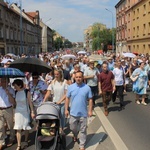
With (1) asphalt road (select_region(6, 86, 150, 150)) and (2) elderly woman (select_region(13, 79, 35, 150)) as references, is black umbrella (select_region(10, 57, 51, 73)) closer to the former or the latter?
(2) elderly woman (select_region(13, 79, 35, 150))

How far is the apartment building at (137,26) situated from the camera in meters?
42.5

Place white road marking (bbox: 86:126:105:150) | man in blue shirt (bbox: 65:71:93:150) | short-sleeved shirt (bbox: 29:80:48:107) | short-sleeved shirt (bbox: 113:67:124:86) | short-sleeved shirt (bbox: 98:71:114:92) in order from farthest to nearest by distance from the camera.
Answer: short-sleeved shirt (bbox: 113:67:124:86)
short-sleeved shirt (bbox: 98:71:114:92)
short-sleeved shirt (bbox: 29:80:48:107)
white road marking (bbox: 86:126:105:150)
man in blue shirt (bbox: 65:71:93:150)

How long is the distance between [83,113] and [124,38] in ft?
184

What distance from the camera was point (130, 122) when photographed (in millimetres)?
7992

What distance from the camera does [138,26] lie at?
47844mm

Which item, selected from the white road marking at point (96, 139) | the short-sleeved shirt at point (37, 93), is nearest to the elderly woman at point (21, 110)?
the short-sleeved shirt at point (37, 93)

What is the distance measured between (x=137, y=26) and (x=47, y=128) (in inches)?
1805

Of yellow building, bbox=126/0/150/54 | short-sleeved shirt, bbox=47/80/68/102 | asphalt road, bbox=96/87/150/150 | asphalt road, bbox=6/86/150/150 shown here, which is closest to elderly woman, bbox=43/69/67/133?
short-sleeved shirt, bbox=47/80/68/102

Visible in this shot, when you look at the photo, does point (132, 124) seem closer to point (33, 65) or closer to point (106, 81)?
point (106, 81)

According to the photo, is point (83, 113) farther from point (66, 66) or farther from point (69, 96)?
point (66, 66)

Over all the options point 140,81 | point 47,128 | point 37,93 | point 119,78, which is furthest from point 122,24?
point 47,128

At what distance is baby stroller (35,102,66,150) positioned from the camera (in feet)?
16.8

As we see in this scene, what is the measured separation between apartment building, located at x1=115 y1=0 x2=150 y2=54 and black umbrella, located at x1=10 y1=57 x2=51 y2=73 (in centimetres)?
3657

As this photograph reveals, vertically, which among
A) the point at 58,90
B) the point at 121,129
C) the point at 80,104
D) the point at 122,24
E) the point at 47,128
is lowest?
the point at 121,129
